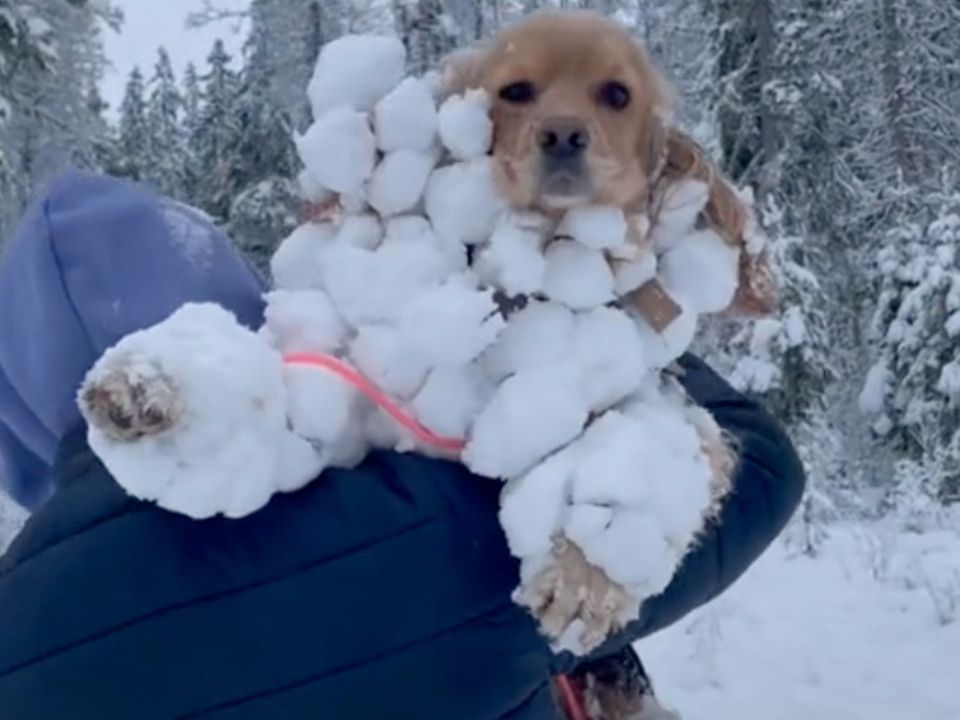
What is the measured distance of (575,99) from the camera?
2127 millimetres

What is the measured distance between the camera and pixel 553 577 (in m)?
1.69

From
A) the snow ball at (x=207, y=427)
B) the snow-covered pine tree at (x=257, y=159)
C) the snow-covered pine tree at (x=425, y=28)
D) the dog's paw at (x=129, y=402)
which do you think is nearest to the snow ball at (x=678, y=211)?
the snow ball at (x=207, y=427)

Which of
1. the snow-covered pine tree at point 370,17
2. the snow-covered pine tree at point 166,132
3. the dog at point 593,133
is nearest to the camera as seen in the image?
the dog at point 593,133

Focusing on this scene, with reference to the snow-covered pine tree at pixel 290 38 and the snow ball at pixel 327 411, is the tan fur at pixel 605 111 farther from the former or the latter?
the snow-covered pine tree at pixel 290 38

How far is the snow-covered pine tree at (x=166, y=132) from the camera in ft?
118

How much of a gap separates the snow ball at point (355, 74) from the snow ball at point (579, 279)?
11.3 inches

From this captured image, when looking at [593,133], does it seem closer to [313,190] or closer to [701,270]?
[701,270]

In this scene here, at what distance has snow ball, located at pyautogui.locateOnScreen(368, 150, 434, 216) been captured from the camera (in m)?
1.82

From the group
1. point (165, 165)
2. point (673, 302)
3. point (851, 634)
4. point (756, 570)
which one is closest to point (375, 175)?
point (673, 302)

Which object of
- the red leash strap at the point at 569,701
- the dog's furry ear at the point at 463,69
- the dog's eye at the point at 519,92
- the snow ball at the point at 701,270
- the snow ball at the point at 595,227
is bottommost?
the red leash strap at the point at 569,701

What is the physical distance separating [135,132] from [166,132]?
1.17 m

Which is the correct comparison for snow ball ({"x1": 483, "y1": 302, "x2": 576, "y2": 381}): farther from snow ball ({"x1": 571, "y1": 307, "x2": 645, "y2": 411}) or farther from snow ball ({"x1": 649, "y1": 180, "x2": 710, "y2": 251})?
snow ball ({"x1": 649, "y1": 180, "x2": 710, "y2": 251})

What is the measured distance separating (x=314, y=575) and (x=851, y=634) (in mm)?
6385

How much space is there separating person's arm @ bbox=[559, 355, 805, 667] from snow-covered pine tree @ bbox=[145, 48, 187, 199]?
31.4 meters
